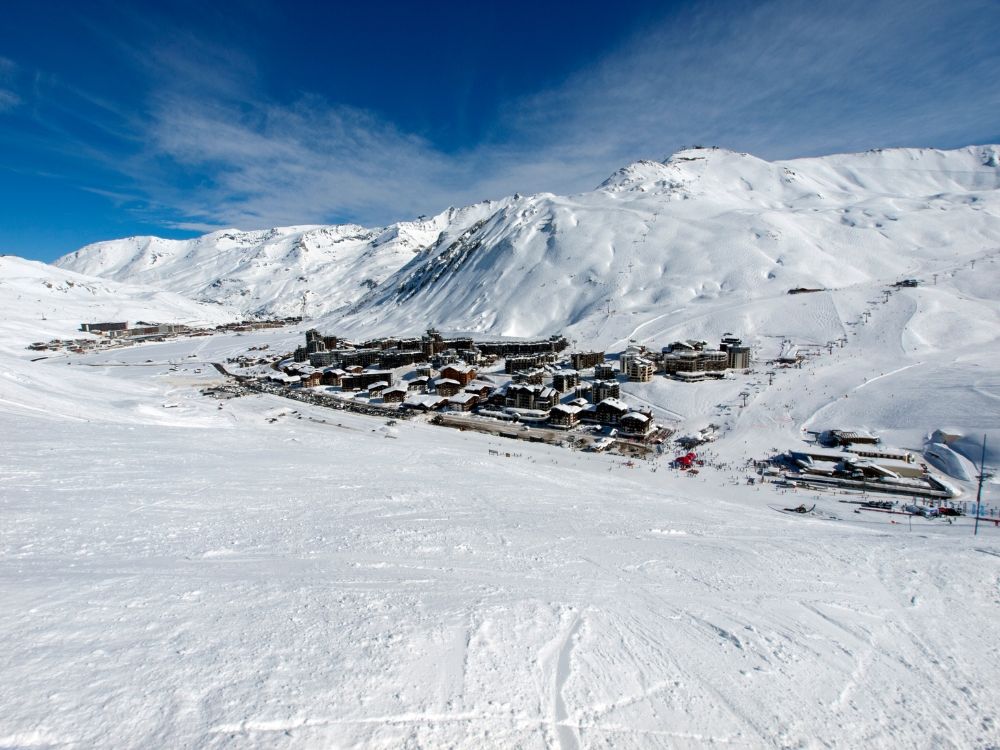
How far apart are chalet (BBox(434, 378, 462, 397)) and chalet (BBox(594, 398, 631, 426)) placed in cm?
1566

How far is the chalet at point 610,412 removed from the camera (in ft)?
124

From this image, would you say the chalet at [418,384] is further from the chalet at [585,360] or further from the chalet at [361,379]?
the chalet at [585,360]

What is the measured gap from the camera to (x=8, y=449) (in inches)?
633

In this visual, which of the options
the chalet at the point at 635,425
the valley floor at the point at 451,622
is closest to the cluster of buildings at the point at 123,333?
the chalet at the point at 635,425

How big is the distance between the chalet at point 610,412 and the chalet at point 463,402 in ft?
37.9

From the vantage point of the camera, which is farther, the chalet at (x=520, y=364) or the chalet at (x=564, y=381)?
the chalet at (x=520, y=364)

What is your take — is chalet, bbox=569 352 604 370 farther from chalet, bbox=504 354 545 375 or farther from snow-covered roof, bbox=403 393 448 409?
snow-covered roof, bbox=403 393 448 409

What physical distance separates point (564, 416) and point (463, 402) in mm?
10249

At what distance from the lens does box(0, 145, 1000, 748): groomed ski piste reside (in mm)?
5785

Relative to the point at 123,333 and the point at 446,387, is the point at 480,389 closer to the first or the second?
the point at 446,387

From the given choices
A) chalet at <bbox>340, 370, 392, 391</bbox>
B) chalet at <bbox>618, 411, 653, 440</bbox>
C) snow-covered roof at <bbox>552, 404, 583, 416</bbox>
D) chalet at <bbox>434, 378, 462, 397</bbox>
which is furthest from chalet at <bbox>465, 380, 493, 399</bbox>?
chalet at <bbox>618, 411, 653, 440</bbox>

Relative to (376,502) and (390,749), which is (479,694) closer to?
(390,749)

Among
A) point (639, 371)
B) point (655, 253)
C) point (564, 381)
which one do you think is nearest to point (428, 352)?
point (564, 381)

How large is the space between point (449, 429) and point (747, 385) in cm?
2687
